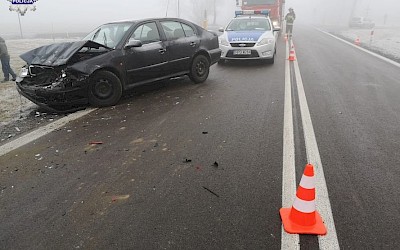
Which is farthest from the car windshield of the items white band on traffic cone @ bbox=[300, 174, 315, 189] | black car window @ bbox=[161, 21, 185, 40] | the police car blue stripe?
white band on traffic cone @ bbox=[300, 174, 315, 189]

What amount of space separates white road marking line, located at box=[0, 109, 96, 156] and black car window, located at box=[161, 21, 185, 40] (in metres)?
2.76

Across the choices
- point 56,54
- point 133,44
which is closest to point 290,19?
point 133,44

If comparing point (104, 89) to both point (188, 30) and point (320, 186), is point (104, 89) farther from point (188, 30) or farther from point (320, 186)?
point (320, 186)

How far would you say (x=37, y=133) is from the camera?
5262 millimetres

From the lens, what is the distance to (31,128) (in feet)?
18.1

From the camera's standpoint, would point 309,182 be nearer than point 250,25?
Yes

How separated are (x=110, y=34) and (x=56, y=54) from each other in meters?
1.37

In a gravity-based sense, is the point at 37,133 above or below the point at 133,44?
below

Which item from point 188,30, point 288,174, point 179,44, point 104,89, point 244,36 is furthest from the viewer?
point 244,36

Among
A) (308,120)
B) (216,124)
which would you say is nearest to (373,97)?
(308,120)

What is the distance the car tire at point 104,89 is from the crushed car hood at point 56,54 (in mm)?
569

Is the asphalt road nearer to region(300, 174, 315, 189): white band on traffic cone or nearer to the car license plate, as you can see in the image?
region(300, 174, 315, 189): white band on traffic cone

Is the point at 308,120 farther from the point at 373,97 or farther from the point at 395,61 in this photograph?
the point at 395,61

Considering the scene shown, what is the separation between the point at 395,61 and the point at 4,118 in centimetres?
1297
